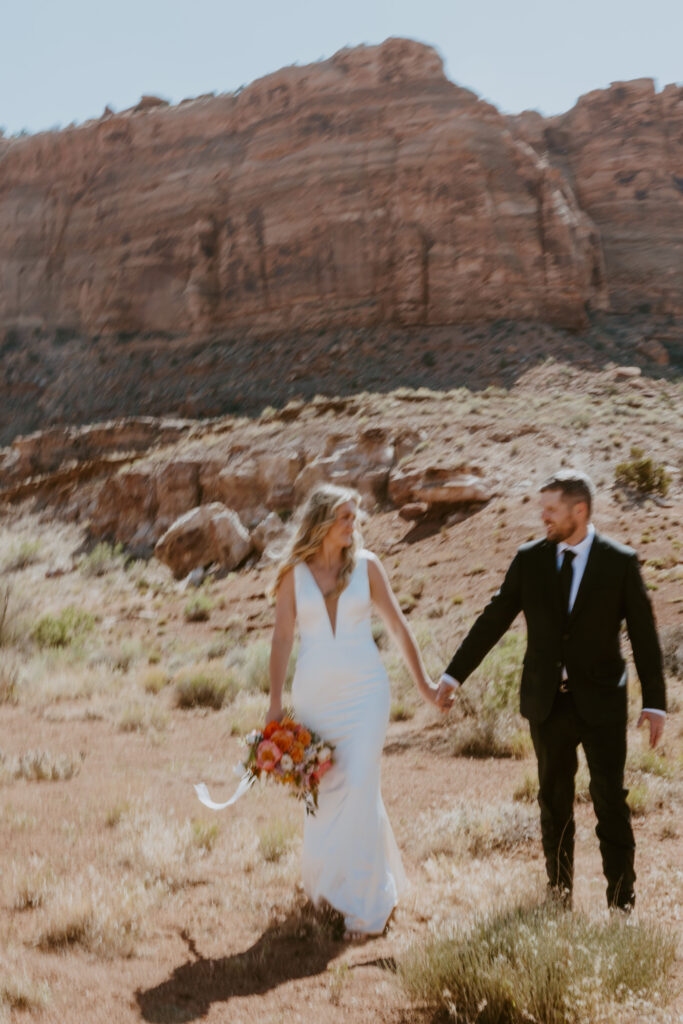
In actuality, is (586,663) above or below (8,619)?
above

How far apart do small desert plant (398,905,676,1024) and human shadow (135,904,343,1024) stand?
0.69 metres

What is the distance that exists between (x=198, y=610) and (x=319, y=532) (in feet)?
47.5

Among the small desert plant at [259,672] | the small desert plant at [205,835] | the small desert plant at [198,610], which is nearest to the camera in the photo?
the small desert plant at [205,835]

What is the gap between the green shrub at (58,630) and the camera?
49.1ft

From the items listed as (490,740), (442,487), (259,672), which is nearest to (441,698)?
(490,740)

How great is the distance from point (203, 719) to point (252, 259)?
102ft

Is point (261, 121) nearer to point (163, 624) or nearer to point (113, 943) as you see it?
point (163, 624)

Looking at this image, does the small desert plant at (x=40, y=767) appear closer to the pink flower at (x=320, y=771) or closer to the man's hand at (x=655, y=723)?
the pink flower at (x=320, y=771)

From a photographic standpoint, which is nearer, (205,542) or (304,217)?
(205,542)

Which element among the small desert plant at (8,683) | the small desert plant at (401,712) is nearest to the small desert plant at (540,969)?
the small desert plant at (401,712)

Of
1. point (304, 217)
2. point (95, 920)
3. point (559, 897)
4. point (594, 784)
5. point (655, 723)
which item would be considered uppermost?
point (304, 217)

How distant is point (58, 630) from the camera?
50.4ft

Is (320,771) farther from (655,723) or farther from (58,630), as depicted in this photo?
(58,630)

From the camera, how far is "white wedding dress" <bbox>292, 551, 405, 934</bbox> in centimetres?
417
